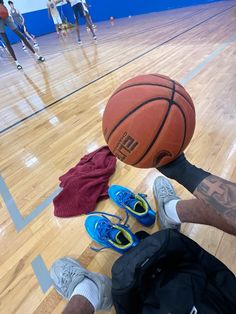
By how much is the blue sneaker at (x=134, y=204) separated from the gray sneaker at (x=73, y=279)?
13.9 inches

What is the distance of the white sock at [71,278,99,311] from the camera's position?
0.92 meters

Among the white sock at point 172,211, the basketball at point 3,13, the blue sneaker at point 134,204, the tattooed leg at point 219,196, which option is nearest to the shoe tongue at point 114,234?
the blue sneaker at point 134,204

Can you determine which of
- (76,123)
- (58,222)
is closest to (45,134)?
(76,123)

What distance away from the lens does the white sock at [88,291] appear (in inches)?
36.4

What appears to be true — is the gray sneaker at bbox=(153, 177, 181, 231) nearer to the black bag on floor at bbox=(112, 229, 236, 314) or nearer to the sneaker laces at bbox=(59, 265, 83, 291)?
the black bag on floor at bbox=(112, 229, 236, 314)

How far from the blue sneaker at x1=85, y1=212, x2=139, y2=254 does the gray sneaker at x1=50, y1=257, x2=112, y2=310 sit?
16cm

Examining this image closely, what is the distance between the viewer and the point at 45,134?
232cm

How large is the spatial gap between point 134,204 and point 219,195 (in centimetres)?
63

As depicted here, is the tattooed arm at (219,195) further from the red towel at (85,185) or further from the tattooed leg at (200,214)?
the red towel at (85,185)

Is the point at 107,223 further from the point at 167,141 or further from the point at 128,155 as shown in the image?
the point at 167,141

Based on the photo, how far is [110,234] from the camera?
3.92 ft

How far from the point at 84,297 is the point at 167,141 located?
2.25ft

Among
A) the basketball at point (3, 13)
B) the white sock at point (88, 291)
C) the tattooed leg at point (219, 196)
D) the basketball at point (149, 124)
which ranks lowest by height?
the white sock at point (88, 291)

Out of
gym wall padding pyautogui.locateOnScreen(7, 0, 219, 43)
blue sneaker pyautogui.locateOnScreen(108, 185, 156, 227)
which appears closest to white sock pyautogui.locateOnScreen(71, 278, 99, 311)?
blue sneaker pyautogui.locateOnScreen(108, 185, 156, 227)
